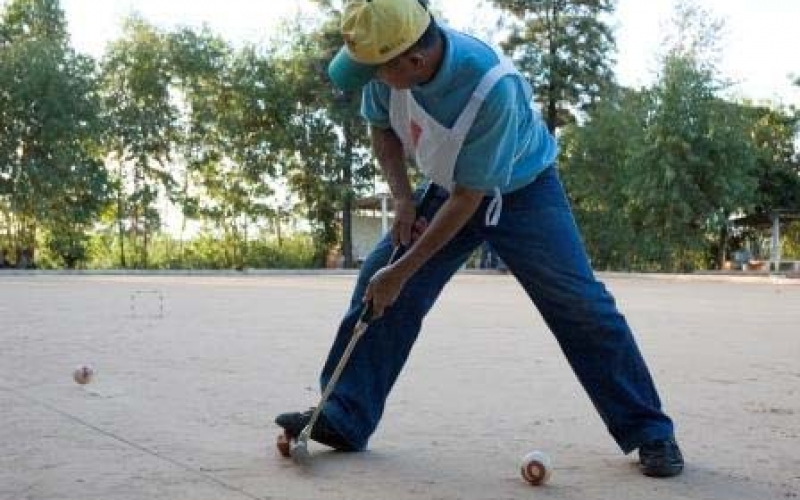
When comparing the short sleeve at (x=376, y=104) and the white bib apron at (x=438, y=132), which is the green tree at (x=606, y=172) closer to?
the short sleeve at (x=376, y=104)

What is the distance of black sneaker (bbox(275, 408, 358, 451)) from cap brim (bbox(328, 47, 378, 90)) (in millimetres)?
1109

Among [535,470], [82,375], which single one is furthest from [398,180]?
[82,375]

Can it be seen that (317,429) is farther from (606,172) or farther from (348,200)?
(606,172)

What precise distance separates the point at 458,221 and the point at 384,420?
1367mm

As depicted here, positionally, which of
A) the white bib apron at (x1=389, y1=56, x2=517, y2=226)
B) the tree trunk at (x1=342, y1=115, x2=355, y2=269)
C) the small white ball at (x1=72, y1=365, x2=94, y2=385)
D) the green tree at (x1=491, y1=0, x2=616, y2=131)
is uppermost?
the green tree at (x1=491, y1=0, x2=616, y2=131)

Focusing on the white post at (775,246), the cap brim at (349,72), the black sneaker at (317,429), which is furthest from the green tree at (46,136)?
the cap brim at (349,72)

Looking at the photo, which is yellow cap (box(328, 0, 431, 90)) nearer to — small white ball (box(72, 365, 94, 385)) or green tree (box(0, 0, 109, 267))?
small white ball (box(72, 365, 94, 385))

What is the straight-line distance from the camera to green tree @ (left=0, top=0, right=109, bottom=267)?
2891 centimetres

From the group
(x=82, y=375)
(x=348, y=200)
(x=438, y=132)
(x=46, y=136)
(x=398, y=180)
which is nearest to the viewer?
(x=438, y=132)

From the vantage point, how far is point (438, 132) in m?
2.99

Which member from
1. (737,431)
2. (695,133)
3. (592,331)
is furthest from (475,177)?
(695,133)

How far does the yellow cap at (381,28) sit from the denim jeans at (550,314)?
2.59 ft

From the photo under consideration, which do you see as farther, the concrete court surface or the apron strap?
the apron strap

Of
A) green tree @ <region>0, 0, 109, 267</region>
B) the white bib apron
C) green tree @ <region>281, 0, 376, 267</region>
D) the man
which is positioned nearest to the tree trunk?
green tree @ <region>281, 0, 376, 267</region>
